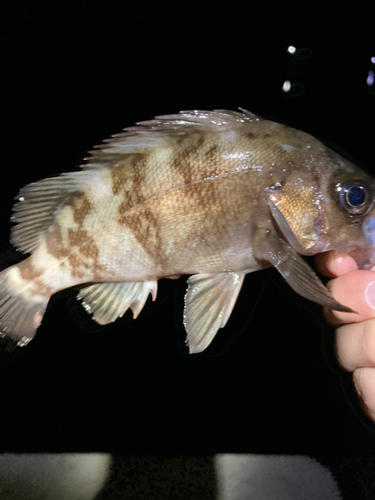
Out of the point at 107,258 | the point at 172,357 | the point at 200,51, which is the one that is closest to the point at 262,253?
the point at 107,258

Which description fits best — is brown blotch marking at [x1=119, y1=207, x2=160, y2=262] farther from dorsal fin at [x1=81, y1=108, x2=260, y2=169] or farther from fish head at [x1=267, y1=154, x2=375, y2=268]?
fish head at [x1=267, y1=154, x2=375, y2=268]

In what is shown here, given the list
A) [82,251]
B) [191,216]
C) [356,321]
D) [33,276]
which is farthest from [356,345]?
[33,276]

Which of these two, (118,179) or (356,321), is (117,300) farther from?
(356,321)

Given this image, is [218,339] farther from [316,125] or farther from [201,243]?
[316,125]

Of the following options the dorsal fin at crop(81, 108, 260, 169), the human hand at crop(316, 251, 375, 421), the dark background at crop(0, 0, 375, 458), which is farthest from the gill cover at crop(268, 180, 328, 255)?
the dark background at crop(0, 0, 375, 458)

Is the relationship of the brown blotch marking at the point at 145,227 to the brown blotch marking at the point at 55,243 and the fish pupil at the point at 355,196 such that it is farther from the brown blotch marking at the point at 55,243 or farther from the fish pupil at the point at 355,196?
the fish pupil at the point at 355,196

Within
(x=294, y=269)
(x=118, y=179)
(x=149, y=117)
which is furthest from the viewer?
(x=149, y=117)

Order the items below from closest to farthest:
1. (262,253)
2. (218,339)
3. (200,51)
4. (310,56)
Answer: (262,253) → (218,339) → (200,51) → (310,56)

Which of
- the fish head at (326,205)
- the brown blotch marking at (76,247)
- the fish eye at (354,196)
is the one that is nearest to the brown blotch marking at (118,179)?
the brown blotch marking at (76,247)
